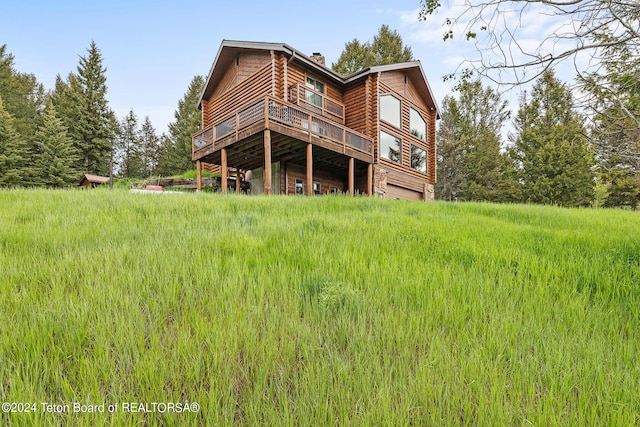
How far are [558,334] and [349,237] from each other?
7.54 feet

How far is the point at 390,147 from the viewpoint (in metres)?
15.9

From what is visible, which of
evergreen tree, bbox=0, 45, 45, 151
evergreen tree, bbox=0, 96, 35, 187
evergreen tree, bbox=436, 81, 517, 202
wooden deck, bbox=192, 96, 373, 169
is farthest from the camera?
evergreen tree, bbox=0, 45, 45, 151

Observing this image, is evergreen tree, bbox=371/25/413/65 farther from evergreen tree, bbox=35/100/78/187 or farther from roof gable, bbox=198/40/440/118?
evergreen tree, bbox=35/100/78/187

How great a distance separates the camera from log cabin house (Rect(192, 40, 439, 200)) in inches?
449

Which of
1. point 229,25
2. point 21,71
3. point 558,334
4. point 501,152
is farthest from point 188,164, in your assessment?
point 558,334

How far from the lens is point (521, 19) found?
3412 mm

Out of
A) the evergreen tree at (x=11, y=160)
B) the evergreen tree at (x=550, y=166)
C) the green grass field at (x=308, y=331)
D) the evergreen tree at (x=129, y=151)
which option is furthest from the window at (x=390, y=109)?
the evergreen tree at (x=129, y=151)

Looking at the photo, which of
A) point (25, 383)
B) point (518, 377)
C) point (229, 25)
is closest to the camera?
point (25, 383)

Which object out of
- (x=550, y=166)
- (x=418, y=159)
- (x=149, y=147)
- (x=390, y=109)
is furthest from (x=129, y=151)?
(x=550, y=166)

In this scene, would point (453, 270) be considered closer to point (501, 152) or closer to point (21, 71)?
point (501, 152)

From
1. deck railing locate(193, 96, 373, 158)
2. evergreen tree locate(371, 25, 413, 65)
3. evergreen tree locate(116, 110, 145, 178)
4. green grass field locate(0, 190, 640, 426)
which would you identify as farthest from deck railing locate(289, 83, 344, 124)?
evergreen tree locate(116, 110, 145, 178)

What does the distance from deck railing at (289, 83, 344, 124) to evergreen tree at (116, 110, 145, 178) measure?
113ft

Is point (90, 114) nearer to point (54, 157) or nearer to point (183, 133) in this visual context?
point (54, 157)

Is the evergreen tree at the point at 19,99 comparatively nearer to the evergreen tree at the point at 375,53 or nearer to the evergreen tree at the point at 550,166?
the evergreen tree at the point at 375,53
